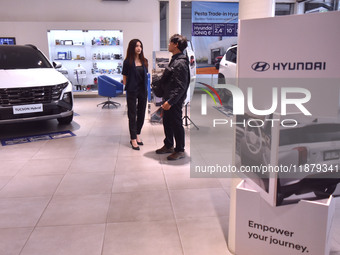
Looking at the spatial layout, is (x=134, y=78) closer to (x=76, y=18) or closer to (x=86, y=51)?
(x=86, y=51)

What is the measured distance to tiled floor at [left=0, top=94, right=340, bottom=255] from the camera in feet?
7.86

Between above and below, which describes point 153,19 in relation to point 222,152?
above

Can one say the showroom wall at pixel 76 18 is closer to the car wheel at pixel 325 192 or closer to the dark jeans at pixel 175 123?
the dark jeans at pixel 175 123

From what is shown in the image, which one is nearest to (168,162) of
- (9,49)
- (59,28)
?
(9,49)

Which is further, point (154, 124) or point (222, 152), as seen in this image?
point (154, 124)

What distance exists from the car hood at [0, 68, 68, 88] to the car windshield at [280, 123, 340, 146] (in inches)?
183

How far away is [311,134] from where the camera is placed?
1.69m

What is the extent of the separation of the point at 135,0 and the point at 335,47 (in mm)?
9822

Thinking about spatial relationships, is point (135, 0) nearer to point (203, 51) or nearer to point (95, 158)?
point (203, 51)

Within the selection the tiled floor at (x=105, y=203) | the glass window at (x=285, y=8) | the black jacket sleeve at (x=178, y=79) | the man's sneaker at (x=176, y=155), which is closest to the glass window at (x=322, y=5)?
the glass window at (x=285, y=8)

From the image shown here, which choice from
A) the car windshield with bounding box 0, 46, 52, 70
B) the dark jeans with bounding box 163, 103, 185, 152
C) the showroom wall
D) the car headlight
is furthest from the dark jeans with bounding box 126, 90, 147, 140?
the showroom wall

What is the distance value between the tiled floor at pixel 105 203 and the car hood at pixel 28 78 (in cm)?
102

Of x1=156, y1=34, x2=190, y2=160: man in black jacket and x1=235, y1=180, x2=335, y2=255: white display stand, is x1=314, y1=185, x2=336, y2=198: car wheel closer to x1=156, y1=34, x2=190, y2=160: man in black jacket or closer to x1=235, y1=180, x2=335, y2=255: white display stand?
x1=235, y1=180, x2=335, y2=255: white display stand

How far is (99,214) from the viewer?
2.83 m
